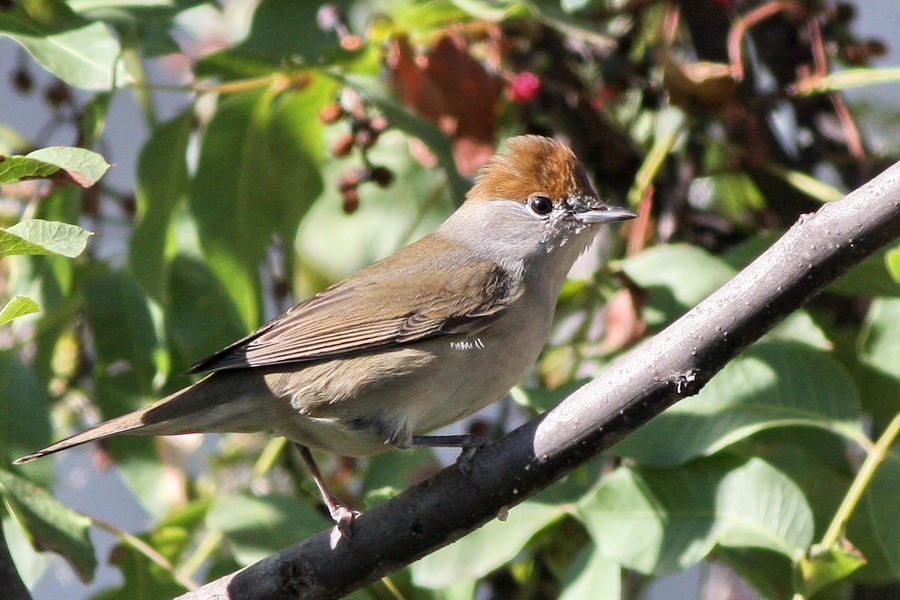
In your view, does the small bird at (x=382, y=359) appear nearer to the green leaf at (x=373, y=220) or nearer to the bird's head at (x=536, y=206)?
the bird's head at (x=536, y=206)

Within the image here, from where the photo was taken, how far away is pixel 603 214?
10.1 ft

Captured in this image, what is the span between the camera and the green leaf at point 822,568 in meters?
2.22

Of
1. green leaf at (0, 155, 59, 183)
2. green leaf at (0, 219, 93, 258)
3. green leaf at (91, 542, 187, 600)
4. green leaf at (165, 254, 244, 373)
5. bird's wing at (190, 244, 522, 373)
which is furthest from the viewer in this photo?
green leaf at (165, 254, 244, 373)

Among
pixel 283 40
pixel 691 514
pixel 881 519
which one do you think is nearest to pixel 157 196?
pixel 283 40

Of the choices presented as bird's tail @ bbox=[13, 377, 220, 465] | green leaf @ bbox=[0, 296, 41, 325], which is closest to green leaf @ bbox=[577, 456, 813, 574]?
bird's tail @ bbox=[13, 377, 220, 465]

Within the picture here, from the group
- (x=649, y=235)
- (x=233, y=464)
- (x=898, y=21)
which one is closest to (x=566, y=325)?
(x=649, y=235)

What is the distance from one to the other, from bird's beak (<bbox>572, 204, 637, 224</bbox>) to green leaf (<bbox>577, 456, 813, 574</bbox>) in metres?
0.85

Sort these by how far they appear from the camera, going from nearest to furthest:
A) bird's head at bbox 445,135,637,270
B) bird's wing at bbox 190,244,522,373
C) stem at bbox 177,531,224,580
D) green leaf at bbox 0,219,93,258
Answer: green leaf at bbox 0,219,93,258 < bird's wing at bbox 190,244,522,373 < stem at bbox 177,531,224,580 < bird's head at bbox 445,135,637,270

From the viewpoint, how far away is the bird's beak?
3.03m

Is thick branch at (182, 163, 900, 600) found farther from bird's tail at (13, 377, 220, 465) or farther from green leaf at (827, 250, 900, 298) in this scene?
green leaf at (827, 250, 900, 298)

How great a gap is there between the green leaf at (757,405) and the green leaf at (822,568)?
288 millimetres

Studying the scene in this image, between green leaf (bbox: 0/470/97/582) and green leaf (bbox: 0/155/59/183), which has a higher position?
green leaf (bbox: 0/155/59/183)

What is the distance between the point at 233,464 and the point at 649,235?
1717 mm

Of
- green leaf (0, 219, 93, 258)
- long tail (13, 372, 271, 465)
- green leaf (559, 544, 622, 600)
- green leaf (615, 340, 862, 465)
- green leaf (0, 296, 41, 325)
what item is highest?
green leaf (0, 219, 93, 258)
